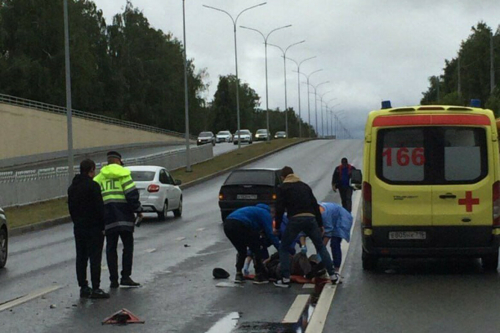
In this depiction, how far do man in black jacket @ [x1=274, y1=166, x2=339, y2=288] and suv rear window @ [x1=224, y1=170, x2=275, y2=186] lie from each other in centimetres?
1417

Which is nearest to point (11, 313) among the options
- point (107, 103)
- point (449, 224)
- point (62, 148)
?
point (449, 224)

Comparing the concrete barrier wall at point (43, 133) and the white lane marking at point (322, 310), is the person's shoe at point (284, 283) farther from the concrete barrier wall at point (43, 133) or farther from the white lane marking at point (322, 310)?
the concrete barrier wall at point (43, 133)

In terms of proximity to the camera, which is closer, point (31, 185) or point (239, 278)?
point (239, 278)

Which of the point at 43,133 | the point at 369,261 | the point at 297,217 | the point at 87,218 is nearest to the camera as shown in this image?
the point at 87,218

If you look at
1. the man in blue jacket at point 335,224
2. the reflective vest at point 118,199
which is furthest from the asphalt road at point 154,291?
the man in blue jacket at point 335,224

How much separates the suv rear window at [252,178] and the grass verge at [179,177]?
18.8ft

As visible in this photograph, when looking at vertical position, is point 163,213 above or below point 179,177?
above

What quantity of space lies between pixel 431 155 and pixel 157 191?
15377mm

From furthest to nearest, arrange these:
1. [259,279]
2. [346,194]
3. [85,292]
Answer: [346,194] < [259,279] < [85,292]

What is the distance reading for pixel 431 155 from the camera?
14430 millimetres

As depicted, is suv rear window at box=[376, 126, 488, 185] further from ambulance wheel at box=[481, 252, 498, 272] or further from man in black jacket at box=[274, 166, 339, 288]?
man in black jacket at box=[274, 166, 339, 288]

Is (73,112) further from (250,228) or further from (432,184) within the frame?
(250,228)

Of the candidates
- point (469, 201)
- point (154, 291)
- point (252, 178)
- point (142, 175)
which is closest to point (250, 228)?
point (154, 291)

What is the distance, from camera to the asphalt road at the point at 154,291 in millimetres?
10086
